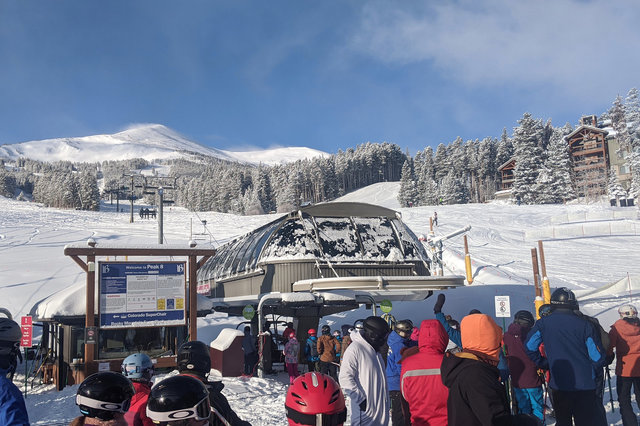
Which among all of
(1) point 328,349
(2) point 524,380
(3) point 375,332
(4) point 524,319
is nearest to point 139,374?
(3) point 375,332

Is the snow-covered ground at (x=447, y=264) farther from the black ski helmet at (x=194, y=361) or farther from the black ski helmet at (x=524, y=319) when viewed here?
the black ski helmet at (x=194, y=361)

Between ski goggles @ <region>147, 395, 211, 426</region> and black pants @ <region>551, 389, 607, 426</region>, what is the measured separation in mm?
4284

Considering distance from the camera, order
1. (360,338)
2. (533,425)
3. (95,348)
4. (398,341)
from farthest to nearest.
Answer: (95,348) → (398,341) → (360,338) → (533,425)

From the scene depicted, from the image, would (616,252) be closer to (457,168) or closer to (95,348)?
(95,348)

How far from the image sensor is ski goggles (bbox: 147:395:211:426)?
2.35m

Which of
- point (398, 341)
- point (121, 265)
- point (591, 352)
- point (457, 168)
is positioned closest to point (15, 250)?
point (121, 265)

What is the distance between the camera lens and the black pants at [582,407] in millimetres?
5113

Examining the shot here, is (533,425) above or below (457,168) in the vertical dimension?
below

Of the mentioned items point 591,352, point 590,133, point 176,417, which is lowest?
point 591,352

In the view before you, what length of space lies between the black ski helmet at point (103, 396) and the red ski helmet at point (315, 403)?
2.93 ft

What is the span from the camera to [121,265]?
1222 cm

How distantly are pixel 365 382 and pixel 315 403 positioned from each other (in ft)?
7.27

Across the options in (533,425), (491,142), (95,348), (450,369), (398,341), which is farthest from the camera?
(491,142)

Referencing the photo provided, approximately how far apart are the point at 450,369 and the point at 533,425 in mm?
767
